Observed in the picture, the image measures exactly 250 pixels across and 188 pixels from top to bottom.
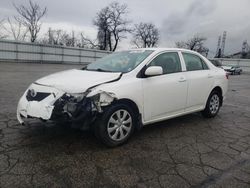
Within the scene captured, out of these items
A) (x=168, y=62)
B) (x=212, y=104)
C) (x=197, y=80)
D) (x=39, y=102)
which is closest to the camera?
(x=39, y=102)

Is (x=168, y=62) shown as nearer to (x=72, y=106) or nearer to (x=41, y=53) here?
(x=72, y=106)

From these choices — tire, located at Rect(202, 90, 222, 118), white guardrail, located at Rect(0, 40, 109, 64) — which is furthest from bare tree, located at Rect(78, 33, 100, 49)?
tire, located at Rect(202, 90, 222, 118)

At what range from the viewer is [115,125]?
348 cm

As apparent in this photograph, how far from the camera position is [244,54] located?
58406 mm

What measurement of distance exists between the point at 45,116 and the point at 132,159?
1339mm

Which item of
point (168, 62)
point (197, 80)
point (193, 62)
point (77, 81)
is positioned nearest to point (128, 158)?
point (77, 81)

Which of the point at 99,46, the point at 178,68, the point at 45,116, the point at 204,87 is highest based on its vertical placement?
the point at 99,46

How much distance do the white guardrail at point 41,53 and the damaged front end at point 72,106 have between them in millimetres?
22767

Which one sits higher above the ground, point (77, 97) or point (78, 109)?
point (77, 97)

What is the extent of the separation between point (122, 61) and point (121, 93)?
1.03 m

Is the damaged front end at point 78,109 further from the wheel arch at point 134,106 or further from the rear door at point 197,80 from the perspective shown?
the rear door at point 197,80

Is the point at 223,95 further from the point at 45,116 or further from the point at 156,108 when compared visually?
the point at 45,116

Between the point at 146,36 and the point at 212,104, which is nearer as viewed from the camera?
the point at 212,104

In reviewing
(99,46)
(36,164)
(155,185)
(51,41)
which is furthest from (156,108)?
(51,41)
